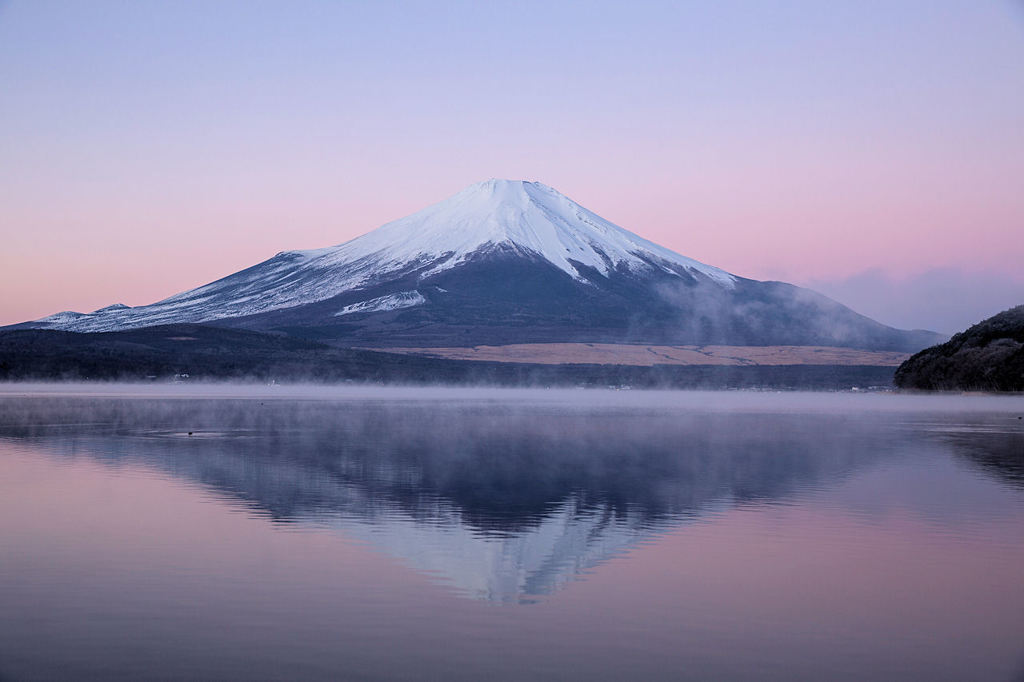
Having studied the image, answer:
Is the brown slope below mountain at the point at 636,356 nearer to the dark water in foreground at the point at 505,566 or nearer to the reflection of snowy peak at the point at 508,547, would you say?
the dark water in foreground at the point at 505,566

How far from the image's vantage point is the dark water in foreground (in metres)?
12.4

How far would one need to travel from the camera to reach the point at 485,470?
31.9 metres

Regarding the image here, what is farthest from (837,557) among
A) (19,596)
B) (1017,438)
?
(1017,438)

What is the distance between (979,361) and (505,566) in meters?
113

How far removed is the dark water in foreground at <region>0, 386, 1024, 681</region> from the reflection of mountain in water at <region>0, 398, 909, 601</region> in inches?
5.3

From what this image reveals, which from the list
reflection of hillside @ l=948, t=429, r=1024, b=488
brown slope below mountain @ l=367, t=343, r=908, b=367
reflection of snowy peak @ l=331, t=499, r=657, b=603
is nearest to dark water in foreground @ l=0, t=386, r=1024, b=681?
reflection of snowy peak @ l=331, t=499, r=657, b=603

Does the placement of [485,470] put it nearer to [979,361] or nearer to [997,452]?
[997,452]

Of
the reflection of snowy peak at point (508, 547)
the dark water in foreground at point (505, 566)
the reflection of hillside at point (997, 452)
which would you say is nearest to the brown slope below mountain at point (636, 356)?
the reflection of hillside at point (997, 452)

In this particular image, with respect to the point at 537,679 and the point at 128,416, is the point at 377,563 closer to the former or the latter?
the point at 537,679

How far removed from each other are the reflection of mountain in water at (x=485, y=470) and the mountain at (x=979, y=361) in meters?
63.7

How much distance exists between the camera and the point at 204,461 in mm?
33375

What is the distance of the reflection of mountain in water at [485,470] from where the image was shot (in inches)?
762

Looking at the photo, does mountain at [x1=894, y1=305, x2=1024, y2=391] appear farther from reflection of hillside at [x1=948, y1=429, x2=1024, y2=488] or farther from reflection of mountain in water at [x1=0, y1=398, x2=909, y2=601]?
reflection of hillside at [x1=948, y1=429, x2=1024, y2=488]


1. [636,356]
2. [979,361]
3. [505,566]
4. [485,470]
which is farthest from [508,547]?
[636,356]
